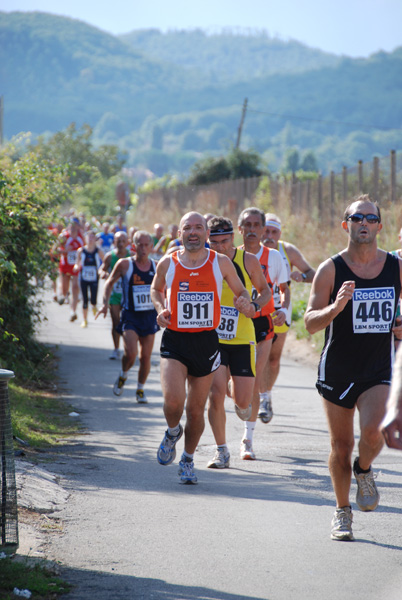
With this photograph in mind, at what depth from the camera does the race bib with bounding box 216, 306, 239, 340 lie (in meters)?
8.04

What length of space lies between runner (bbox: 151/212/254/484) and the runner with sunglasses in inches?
65.0

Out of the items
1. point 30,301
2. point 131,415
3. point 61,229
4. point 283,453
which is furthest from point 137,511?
point 61,229

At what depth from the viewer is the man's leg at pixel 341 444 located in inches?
222

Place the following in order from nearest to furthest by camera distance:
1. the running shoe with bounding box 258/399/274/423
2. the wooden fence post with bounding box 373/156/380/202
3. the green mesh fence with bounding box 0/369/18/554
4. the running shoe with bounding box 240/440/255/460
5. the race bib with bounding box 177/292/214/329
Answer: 1. the green mesh fence with bounding box 0/369/18/554
2. the race bib with bounding box 177/292/214/329
3. the running shoe with bounding box 240/440/255/460
4. the running shoe with bounding box 258/399/274/423
5. the wooden fence post with bounding box 373/156/380/202

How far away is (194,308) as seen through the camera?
7.14 meters

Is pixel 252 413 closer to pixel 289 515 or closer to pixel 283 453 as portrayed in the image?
pixel 283 453

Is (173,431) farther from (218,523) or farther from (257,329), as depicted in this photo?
(257,329)

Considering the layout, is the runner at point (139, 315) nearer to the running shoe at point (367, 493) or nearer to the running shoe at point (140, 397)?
the running shoe at point (140, 397)

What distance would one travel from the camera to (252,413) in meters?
8.70

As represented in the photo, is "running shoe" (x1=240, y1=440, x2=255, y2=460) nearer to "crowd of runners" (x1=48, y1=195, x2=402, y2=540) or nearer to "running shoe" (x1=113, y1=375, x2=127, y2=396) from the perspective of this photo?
"crowd of runners" (x1=48, y1=195, x2=402, y2=540)

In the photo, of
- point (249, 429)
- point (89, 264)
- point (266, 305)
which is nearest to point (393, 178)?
point (89, 264)

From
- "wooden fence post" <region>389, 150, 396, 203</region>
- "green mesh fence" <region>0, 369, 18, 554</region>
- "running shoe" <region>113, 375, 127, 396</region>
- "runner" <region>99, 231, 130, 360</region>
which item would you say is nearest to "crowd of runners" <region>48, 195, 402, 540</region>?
"running shoe" <region>113, 375, 127, 396</region>

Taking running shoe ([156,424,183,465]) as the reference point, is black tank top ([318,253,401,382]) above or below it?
above

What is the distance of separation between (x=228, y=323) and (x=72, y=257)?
49.5ft
